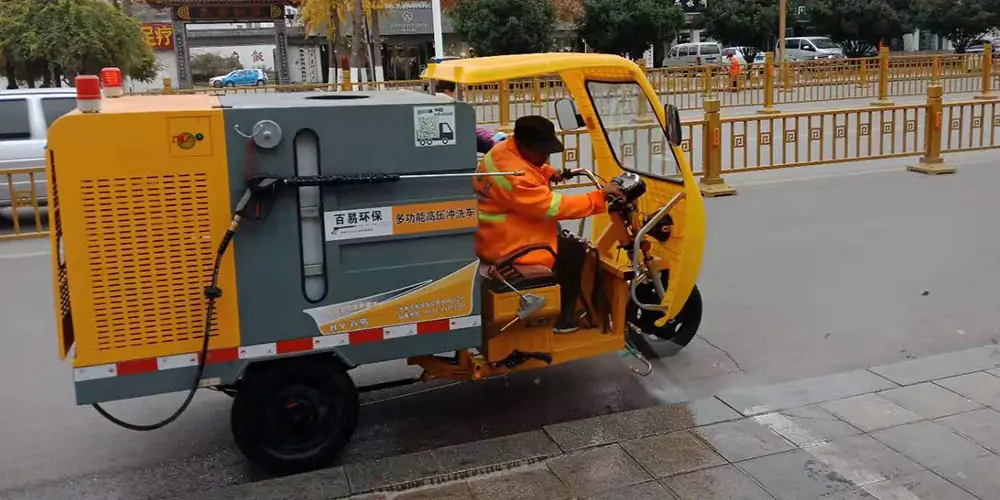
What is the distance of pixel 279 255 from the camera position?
4.09 metres

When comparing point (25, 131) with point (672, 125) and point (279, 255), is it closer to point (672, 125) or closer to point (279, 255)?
point (279, 255)

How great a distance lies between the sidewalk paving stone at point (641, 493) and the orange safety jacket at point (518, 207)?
1354 millimetres

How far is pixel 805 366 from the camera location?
224 inches

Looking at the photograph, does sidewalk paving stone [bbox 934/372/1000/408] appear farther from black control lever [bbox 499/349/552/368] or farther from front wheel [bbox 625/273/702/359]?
black control lever [bbox 499/349/552/368]

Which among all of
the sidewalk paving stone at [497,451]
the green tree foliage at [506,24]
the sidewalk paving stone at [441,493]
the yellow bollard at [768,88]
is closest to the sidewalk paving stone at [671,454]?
the sidewalk paving stone at [497,451]

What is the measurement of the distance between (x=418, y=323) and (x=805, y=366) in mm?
2679

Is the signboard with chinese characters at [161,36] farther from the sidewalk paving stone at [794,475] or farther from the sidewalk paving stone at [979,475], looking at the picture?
the sidewalk paving stone at [979,475]

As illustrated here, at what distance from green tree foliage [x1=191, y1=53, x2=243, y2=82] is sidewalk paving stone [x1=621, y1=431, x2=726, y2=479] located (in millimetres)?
46551

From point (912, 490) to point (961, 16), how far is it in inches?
1701

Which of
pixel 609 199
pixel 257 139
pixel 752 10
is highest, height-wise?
pixel 752 10

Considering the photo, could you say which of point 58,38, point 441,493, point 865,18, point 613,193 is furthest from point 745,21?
point 441,493

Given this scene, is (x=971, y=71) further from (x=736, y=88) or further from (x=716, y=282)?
(x=716, y=282)

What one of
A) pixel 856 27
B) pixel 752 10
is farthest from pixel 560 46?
pixel 856 27

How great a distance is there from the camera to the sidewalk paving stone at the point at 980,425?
4.38m
